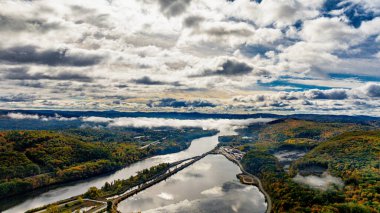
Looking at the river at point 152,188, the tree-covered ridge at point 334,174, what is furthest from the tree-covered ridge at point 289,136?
the river at point 152,188

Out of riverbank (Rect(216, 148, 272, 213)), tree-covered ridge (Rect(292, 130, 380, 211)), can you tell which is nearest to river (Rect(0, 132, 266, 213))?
riverbank (Rect(216, 148, 272, 213))

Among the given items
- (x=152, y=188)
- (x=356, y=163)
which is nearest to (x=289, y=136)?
(x=356, y=163)

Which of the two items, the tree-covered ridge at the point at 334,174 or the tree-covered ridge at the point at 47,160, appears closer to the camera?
the tree-covered ridge at the point at 334,174

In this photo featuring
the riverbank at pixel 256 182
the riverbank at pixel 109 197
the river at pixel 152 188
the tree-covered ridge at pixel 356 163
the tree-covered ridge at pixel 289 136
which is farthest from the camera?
the tree-covered ridge at pixel 289 136

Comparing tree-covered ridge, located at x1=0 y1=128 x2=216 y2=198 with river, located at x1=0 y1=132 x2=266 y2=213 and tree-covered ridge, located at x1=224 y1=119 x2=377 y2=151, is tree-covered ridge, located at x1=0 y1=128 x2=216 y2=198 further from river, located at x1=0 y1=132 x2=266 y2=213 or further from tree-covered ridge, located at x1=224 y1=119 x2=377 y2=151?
tree-covered ridge, located at x1=224 y1=119 x2=377 y2=151

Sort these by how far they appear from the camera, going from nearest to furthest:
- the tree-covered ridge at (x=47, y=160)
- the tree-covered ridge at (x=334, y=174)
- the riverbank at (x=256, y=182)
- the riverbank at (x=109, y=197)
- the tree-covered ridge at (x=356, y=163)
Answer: the tree-covered ridge at (x=334, y=174) → the tree-covered ridge at (x=356, y=163) → the riverbank at (x=109, y=197) → the riverbank at (x=256, y=182) → the tree-covered ridge at (x=47, y=160)

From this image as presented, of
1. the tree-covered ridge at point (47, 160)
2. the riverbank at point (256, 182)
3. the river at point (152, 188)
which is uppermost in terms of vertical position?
the tree-covered ridge at point (47, 160)

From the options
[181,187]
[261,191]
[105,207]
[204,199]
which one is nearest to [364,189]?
[261,191]

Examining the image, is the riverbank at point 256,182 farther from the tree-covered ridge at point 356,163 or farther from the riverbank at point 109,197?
the riverbank at point 109,197

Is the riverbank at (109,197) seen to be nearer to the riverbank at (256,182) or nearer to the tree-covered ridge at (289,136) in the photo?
the riverbank at (256,182)

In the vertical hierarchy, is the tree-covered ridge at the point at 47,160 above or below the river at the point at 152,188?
above

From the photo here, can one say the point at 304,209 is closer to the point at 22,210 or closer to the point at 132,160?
the point at 22,210
